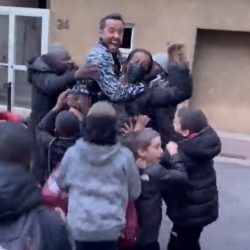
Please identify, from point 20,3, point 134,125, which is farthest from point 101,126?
point 20,3

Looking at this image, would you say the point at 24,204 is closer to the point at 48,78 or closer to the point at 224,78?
the point at 48,78

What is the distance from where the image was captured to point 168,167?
4.25 m

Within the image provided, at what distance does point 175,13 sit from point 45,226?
839 cm

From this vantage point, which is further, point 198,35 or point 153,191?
point 198,35

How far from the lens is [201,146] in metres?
4.48

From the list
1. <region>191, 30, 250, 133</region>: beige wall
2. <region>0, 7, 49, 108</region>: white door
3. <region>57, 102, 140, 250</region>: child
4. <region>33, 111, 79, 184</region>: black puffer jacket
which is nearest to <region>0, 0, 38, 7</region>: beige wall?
<region>0, 7, 49, 108</region>: white door

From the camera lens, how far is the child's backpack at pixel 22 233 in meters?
2.43

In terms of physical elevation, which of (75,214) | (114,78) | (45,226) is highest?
(114,78)

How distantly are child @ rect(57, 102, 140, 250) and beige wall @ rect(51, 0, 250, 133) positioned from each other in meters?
6.95

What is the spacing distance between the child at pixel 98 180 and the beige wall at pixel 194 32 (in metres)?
6.95

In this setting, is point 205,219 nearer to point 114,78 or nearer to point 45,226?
point 114,78

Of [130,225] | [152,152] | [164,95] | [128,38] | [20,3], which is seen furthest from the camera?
[20,3]

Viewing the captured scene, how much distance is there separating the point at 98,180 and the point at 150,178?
0.53 m

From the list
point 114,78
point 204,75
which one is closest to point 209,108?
point 204,75
